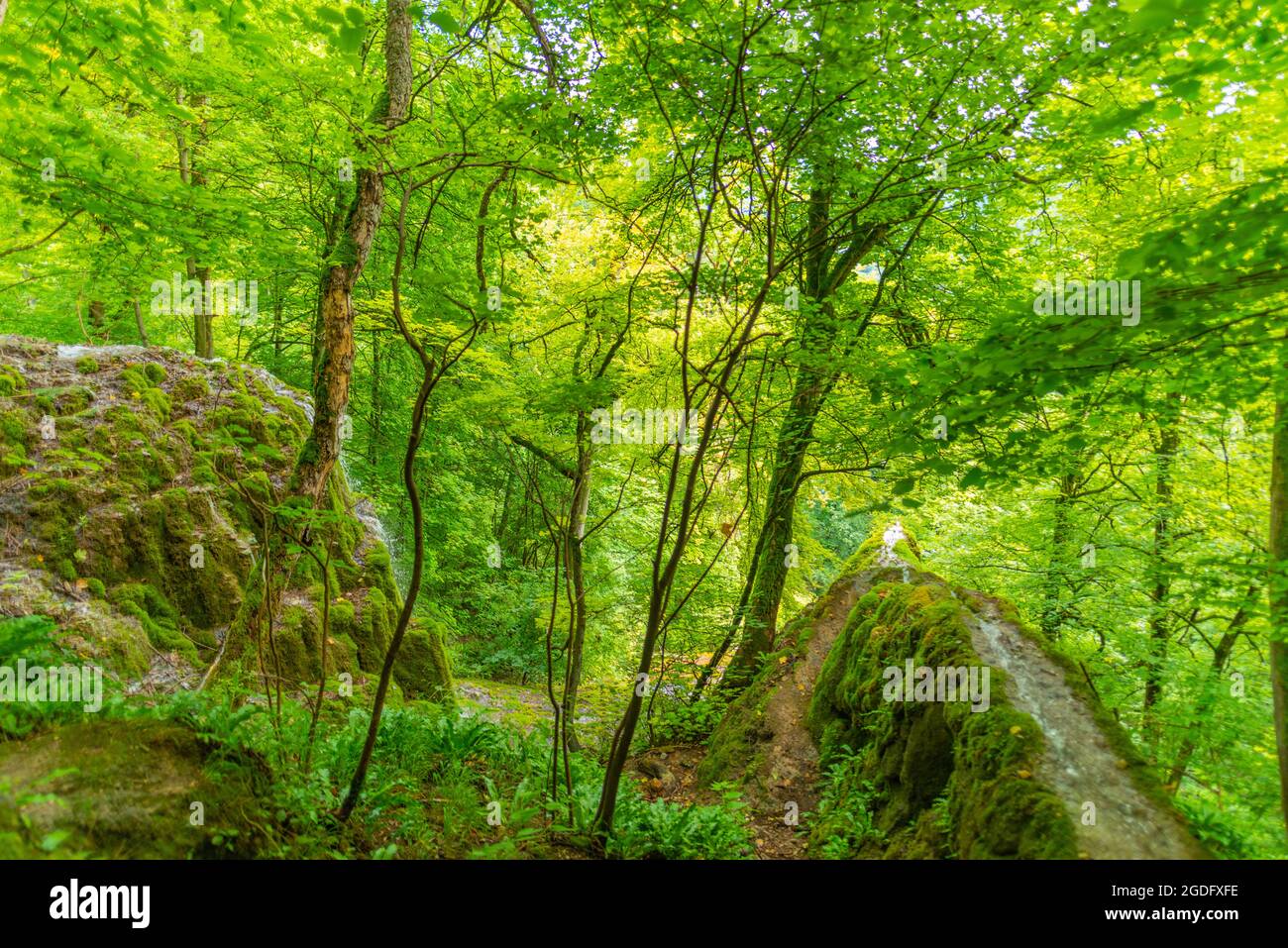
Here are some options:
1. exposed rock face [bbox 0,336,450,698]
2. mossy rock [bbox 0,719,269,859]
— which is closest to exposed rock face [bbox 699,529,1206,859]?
mossy rock [bbox 0,719,269,859]

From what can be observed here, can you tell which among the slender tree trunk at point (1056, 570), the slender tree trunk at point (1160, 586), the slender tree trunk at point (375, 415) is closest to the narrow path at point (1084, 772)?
the slender tree trunk at point (1160, 586)

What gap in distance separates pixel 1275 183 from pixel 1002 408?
1388 millimetres

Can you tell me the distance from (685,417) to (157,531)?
683 centimetres

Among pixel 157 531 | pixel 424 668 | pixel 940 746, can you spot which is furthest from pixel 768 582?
pixel 157 531

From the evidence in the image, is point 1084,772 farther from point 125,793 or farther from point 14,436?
point 14,436

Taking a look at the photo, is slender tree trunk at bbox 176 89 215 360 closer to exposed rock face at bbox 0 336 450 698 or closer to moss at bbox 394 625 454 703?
exposed rock face at bbox 0 336 450 698

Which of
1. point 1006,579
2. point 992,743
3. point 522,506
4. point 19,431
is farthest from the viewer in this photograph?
point 522,506

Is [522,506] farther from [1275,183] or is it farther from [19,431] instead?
[1275,183]

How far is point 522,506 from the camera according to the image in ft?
63.1

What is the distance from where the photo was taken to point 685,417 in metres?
3.67

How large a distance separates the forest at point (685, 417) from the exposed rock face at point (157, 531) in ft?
0.19

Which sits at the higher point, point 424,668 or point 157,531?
point 157,531
